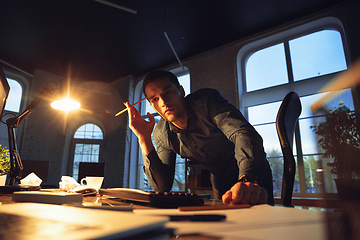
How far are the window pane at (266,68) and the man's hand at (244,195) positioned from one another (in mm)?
4632

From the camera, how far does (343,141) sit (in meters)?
3.18

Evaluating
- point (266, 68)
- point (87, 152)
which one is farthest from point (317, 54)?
point (87, 152)

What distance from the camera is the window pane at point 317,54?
13.5 feet

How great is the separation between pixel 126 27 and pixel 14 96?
4.10 metres

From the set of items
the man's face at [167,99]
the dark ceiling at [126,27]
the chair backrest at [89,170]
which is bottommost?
the chair backrest at [89,170]

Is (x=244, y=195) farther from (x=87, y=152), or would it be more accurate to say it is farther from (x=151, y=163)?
(x=87, y=152)

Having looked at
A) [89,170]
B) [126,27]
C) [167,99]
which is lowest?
[89,170]

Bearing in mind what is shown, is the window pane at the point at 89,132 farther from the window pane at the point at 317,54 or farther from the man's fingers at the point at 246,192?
the man's fingers at the point at 246,192

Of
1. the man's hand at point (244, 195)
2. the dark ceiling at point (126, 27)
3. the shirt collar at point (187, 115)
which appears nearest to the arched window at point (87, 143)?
the dark ceiling at point (126, 27)

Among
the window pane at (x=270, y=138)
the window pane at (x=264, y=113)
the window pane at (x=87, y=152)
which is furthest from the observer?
the window pane at (x=87, y=152)

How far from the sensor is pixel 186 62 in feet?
19.2

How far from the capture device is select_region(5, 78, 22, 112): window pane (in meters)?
6.08

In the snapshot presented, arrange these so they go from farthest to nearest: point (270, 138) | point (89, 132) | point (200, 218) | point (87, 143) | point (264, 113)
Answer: point (89, 132), point (87, 143), point (264, 113), point (270, 138), point (200, 218)

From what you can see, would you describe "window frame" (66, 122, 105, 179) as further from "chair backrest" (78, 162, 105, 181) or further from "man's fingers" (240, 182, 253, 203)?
"man's fingers" (240, 182, 253, 203)
